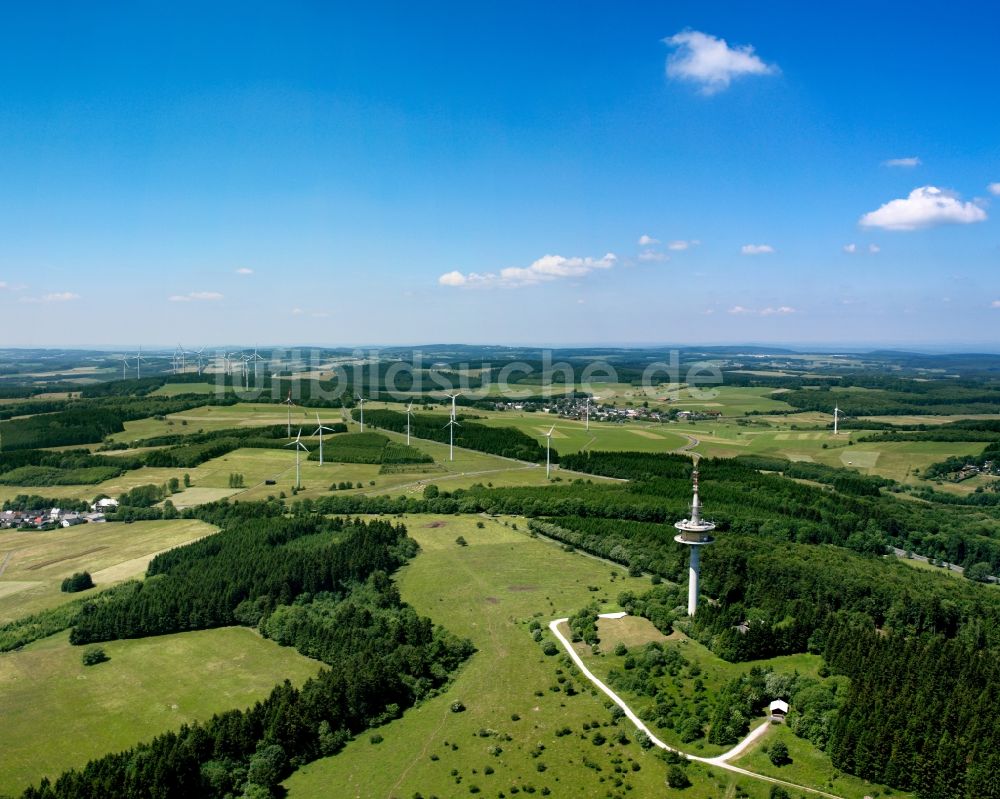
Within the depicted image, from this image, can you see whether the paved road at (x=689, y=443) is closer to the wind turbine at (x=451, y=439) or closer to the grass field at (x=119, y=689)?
the wind turbine at (x=451, y=439)

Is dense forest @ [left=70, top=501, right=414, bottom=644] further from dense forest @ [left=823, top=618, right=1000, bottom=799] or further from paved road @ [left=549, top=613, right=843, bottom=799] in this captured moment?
dense forest @ [left=823, top=618, right=1000, bottom=799]

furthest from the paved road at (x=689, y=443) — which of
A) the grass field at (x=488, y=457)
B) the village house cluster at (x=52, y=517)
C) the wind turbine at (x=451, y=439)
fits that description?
the village house cluster at (x=52, y=517)

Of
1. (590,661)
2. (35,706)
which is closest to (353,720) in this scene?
(590,661)

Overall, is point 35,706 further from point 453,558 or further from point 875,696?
point 875,696

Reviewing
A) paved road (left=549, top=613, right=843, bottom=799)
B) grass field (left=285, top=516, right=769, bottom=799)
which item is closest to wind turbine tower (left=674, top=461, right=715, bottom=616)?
grass field (left=285, top=516, right=769, bottom=799)

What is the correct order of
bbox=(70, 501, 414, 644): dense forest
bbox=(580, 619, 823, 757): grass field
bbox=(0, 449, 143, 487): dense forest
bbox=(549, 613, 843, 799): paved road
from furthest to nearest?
bbox=(0, 449, 143, 487): dense forest, bbox=(70, 501, 414, 644): dense forest, bbox=(580, 619, 823, 757): grass field, bbox=(549, 613, 843, 799): paved road
